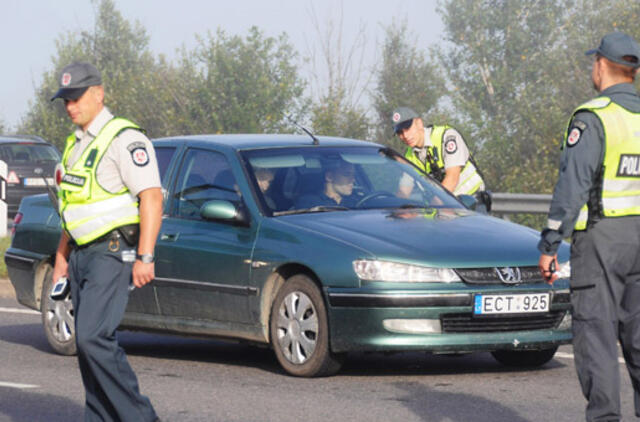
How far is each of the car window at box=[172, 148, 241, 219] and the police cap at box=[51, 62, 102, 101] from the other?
326 centimetres

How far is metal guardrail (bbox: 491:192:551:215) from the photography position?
51.5ft

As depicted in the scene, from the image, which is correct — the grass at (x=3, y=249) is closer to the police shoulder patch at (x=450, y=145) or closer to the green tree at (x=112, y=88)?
the police shoulder patch at (x=450, y=145)

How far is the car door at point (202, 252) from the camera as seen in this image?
8539 mm

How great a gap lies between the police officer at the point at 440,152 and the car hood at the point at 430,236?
1881 mm

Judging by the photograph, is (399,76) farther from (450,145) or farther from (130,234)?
(130,234)

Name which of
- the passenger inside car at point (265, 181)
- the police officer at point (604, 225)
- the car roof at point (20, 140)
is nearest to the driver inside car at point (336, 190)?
the passenger inside car at point (265, 181)

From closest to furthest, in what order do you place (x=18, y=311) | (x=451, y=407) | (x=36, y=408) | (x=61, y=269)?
1. (x=61, y=269)
2. (x=451, y=407)
3. (x=36, y=408)
4. (x=18, y=311)

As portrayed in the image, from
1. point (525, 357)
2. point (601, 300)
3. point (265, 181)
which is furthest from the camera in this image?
point (265, 181)

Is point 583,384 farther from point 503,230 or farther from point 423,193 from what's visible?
point 423,193

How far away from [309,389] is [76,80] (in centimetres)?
274

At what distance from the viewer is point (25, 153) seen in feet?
94.6

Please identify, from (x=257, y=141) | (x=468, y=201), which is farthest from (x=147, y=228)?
(x=468, y=201)

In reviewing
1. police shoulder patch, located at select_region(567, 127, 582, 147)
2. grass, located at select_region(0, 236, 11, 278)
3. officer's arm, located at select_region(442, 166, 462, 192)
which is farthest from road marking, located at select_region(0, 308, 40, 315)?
police shoulder patch, located at select_region(567, 127, 582, 147)

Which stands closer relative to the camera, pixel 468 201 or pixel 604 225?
pixel 604 225
